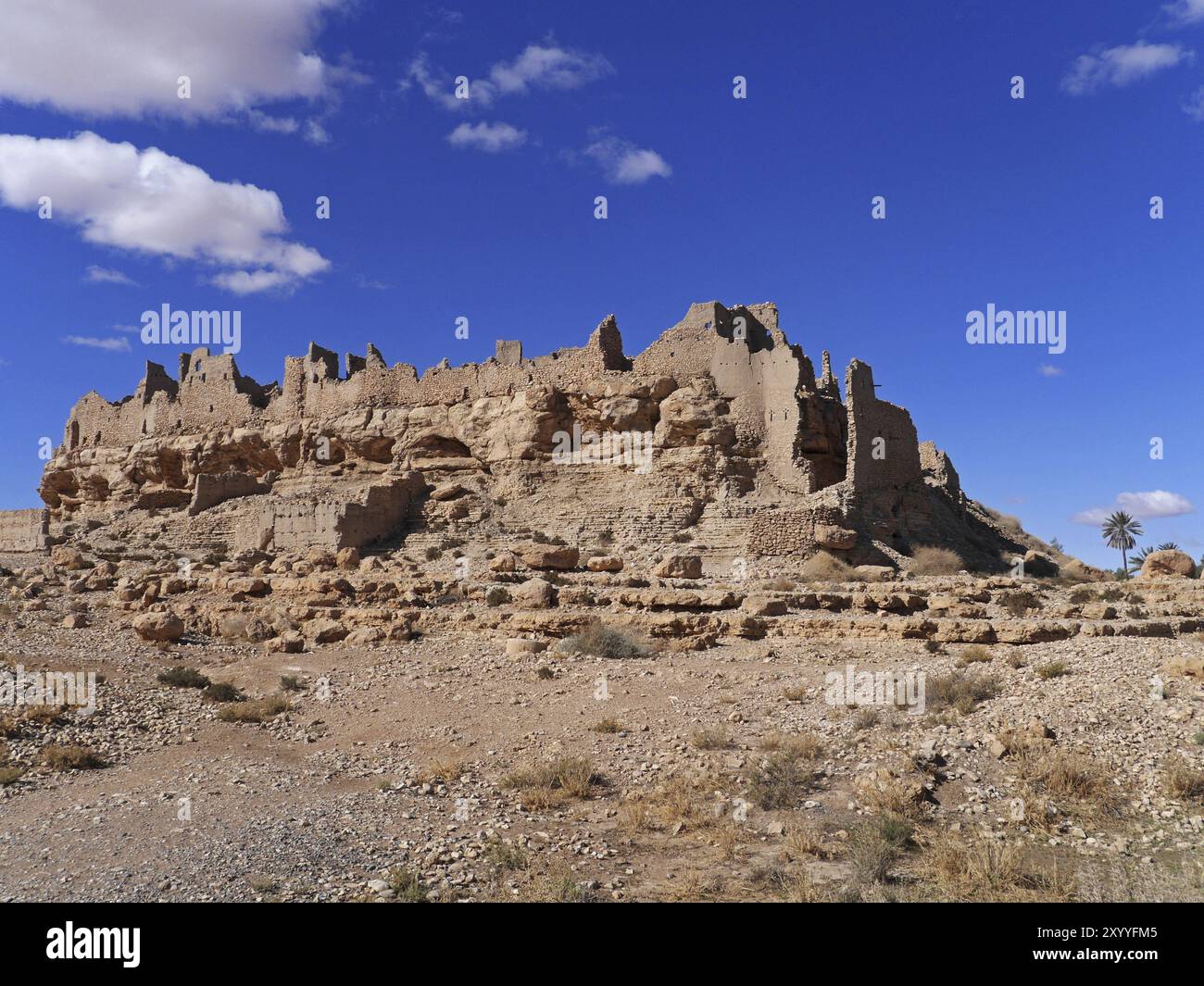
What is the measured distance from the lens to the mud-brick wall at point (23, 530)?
26734mm

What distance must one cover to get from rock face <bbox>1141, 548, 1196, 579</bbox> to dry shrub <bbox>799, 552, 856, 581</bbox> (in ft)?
20.5

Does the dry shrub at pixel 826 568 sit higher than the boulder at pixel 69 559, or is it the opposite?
the boulder at pixel 69 559

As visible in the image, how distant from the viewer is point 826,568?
19797 millimetres

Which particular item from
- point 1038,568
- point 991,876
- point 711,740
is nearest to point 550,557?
point 711,740

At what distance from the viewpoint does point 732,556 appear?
72.2ft

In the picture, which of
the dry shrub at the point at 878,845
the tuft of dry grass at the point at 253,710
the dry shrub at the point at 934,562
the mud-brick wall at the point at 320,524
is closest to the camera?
the dry shrub at the point at 878,845

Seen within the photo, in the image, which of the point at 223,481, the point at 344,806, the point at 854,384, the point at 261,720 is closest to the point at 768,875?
the point at 344,806

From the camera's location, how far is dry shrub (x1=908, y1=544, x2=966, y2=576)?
68.8 feet

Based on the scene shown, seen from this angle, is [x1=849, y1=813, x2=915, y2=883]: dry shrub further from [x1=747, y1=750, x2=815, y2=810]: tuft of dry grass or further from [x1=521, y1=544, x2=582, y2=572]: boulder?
[x1=521, y1=544, x2=582, y2=572]: boulder

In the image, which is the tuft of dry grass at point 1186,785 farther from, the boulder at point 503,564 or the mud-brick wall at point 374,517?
the mud-brick wall at point 374,517

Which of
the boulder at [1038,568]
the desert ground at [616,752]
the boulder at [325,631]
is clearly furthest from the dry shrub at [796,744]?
the boulder at [1038,568]

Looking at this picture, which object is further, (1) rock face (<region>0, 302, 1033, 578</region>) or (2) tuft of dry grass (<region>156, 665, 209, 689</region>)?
(1) rock face (<region>0, 302, 1033, 578</region>)

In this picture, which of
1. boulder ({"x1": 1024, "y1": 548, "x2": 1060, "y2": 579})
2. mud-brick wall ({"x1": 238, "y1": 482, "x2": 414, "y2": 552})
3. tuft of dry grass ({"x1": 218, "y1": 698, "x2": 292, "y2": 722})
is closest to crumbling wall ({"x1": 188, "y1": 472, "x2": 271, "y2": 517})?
mud-brick wall ({"x1": 238, "y1": 482, "x2": 414, "y2": 552})

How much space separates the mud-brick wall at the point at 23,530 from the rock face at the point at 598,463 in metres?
0.07
